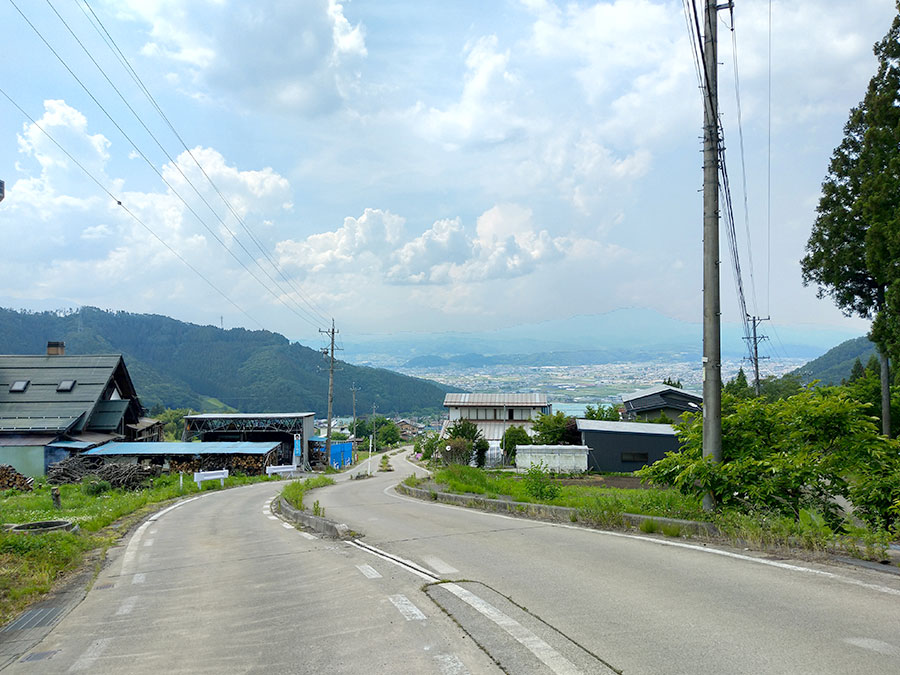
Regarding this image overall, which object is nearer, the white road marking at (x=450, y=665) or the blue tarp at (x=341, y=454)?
the white road marking at (x=450, y=665)

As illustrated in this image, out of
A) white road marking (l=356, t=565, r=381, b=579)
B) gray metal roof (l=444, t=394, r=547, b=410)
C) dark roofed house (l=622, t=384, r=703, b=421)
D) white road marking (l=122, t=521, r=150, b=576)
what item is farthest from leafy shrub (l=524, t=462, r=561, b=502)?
gray metal roof (l=444, t=394, r=547, b=410)

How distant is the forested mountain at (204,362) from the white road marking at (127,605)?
11596 cm

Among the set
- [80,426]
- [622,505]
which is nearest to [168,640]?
[622,505]

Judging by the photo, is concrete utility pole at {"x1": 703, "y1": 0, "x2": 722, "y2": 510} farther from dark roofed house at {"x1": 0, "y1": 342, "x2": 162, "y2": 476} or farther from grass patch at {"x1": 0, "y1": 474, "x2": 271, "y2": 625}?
dark roofed house at {"x1": 0, "y1": 342, "x2": 162, "y2": 476}

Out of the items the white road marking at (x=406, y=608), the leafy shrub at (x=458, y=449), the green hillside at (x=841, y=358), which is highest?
the green hillside at (x=841, y=358)

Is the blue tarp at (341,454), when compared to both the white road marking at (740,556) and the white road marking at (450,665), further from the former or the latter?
the white road marking at (450,665)

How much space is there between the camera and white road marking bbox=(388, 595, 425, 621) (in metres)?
5.43

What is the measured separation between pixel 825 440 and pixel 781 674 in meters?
5.82

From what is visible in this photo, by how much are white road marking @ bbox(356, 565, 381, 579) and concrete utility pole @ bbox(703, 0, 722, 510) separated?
5.30 metres

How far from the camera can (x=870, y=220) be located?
2211 cm

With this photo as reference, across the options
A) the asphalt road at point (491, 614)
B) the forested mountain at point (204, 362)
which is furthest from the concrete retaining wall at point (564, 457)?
the forested mountain at point (204, 362)

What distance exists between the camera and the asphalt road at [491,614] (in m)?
4.27

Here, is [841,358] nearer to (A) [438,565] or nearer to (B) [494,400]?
(B) [494,400]

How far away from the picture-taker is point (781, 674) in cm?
379
